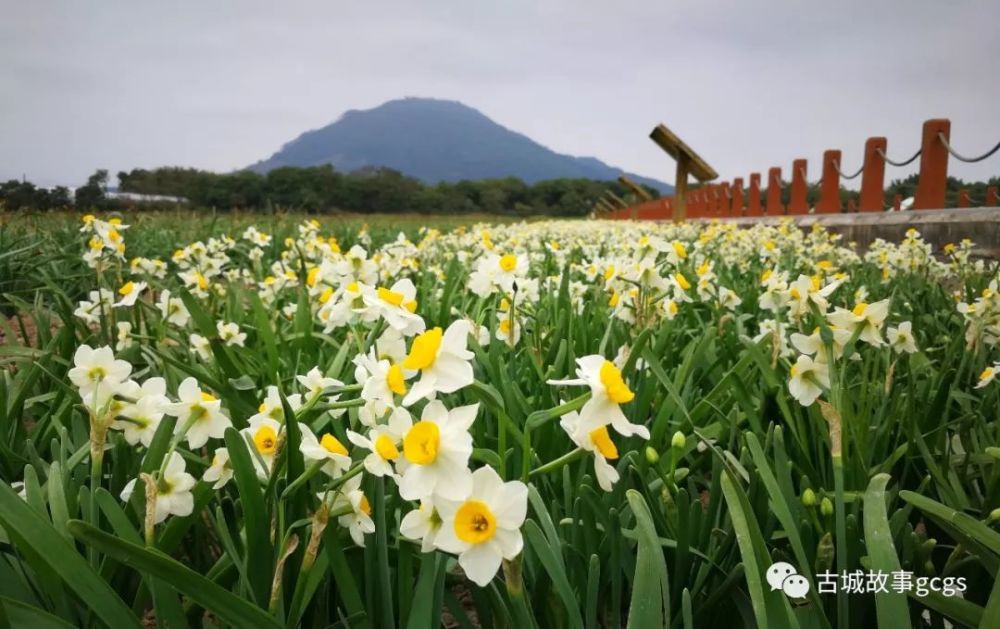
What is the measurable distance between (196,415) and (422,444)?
1.34 ft

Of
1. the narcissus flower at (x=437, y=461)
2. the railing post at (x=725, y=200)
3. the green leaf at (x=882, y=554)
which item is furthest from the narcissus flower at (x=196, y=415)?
the railing post at (x=725, y=200)

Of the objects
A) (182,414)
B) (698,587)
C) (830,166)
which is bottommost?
(698,587)

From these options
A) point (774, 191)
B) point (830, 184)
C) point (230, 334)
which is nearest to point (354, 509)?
point (230, 334)

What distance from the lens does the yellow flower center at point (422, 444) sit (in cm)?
58

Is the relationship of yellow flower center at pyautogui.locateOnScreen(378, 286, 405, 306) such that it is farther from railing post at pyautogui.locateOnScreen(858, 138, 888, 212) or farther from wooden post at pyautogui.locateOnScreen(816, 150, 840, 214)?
wooden post at pyautogui.locateOnScreen(816, 150, 840, 214)

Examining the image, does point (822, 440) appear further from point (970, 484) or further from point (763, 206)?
point (763, 206)

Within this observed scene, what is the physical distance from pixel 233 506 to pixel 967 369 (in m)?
1.89

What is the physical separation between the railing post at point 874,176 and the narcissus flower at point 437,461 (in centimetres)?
920

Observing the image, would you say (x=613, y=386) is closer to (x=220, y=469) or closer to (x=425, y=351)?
(x=425, y=351)

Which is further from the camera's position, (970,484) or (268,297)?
(268,297)

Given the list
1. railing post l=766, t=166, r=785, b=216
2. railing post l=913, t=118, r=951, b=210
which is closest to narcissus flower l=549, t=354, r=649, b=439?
railing post l=913, t=118, r=951, b=210

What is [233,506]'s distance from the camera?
3.46 feet

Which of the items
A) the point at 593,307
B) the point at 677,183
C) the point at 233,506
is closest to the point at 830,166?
the point at 677,183

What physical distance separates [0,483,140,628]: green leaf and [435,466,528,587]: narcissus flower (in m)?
0.42
